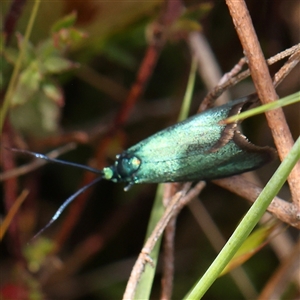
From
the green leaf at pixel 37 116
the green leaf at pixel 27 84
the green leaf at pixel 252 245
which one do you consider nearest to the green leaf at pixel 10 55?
the green leaf at pixel 27 84

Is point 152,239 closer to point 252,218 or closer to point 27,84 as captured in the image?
point 252,218

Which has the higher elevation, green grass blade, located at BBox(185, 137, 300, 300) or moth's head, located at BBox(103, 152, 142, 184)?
moth's head, located at BBox(103, 152, 142, 184)

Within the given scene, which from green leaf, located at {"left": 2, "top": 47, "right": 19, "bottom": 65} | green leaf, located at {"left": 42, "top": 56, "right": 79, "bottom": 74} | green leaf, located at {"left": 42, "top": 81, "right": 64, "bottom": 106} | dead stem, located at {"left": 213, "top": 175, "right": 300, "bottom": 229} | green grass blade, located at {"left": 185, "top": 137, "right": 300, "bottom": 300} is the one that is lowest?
green grass blade, located at {"left": 185, "top": 137, "right": 300, "bottom": 300}

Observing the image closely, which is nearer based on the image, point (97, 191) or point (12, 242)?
point (12, 242)

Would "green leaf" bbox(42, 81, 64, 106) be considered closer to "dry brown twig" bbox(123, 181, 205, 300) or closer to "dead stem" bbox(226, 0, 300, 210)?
"dry brown twig" bbox(123, 181, 205, 300)

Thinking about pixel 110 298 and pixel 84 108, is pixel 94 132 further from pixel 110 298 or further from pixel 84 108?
pixel 110 298

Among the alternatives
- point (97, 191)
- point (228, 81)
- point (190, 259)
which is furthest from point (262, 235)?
point (97, 191)

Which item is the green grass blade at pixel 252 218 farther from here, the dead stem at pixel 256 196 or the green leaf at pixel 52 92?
the green leaf at pixel 52 92

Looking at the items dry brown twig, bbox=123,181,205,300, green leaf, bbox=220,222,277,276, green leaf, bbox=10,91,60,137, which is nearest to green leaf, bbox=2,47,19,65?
green leaf, bbox=10,91,60,137
